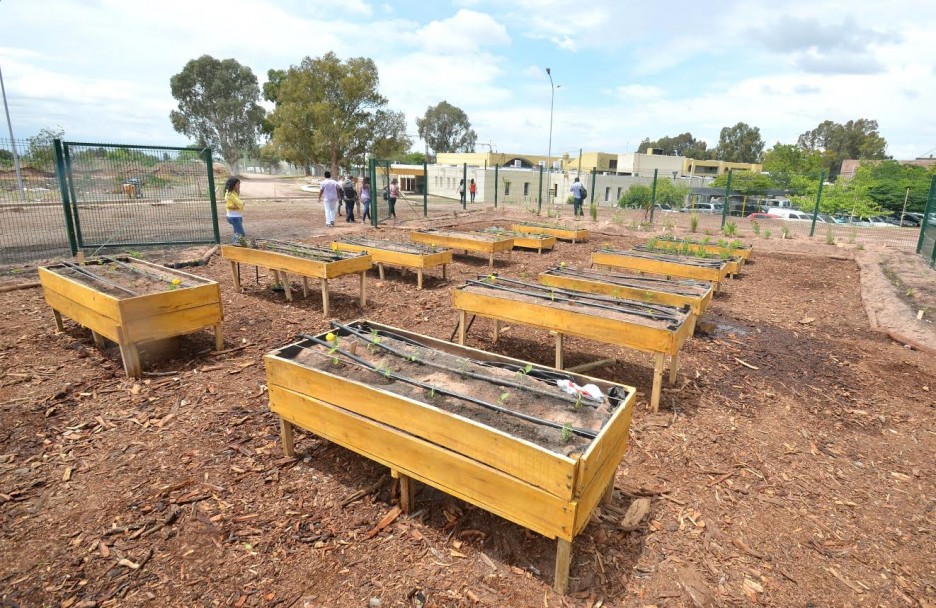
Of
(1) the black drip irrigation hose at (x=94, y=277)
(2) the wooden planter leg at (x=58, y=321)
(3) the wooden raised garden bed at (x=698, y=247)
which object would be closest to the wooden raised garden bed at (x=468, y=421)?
(1) the black drip irrigation hose at (x=94, y=277)

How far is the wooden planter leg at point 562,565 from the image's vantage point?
8.75 feet

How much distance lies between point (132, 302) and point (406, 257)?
484cm

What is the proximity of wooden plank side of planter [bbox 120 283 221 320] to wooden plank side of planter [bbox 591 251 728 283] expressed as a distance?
7121mm

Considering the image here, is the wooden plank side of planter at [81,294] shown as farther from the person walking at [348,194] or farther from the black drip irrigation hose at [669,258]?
the person walking at [348,194]

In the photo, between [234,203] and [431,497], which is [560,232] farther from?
[431,497]

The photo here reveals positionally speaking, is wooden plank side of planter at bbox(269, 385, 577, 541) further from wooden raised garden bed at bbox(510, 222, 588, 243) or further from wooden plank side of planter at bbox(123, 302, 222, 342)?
wooden raised garden bed at bbox(510, 222, 588, 243)

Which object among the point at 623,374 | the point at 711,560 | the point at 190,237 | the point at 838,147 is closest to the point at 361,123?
the point at 190,237

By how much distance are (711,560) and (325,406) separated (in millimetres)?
2753

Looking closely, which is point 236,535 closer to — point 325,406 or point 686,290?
point 325,406

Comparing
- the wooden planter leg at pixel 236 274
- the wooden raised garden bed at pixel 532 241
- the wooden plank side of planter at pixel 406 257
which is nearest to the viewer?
the wooden planter leg at pixel 236 274

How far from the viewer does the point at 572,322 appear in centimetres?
516

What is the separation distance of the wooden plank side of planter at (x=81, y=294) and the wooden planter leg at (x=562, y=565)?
15.9 ft

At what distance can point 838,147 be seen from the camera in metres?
86.2

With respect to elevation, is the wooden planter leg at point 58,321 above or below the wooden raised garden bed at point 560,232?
below
